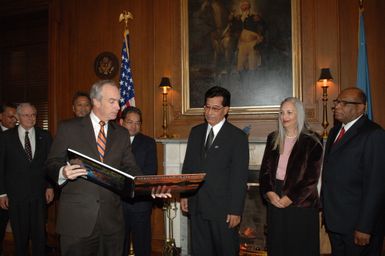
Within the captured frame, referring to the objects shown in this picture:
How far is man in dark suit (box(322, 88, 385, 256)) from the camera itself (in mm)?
2566

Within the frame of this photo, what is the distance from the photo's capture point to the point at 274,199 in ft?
9.48

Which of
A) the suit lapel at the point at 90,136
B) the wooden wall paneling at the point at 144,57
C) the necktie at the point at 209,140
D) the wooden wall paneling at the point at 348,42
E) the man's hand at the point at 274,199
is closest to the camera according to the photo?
the suit lapel at the point at 90,136

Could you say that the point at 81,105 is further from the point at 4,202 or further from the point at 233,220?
the point at 233,220

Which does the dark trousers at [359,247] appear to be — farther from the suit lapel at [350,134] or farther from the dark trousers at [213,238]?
the dark trousers at [213,238]

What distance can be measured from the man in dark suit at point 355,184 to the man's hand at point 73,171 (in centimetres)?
197

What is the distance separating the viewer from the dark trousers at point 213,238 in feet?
9.34

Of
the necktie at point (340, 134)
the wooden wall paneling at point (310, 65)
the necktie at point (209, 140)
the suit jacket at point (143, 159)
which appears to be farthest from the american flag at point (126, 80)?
the necktie at point (340, 134)

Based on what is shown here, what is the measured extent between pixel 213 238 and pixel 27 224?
2121mm

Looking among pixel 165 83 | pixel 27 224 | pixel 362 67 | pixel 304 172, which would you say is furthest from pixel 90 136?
pixel 362 67

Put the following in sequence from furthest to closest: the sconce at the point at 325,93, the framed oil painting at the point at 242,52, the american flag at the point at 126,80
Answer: the american flag at the point at 126,80 → the framed oil painting at the point at 242,52 → the sconce at the point at 325,93

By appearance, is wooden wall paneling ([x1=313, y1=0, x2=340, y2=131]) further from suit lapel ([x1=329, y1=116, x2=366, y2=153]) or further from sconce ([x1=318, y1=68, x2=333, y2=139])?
suit lapel ([x1=329, y1=116, x2=366, y2=153])

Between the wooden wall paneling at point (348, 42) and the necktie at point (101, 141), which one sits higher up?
the wooden wall paneling at point (348, 42)

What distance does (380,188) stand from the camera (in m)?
2.57

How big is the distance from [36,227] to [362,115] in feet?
11.4
